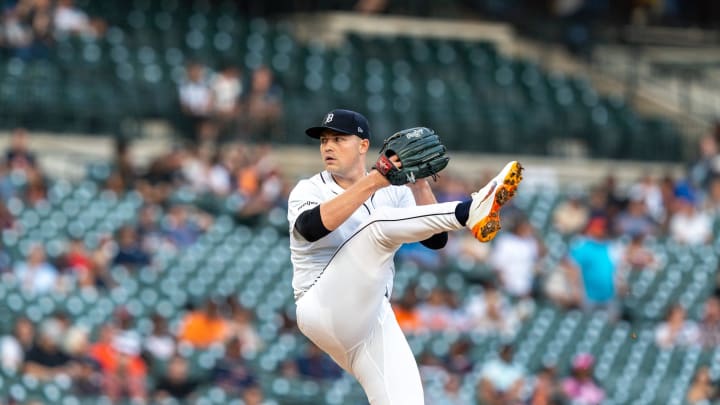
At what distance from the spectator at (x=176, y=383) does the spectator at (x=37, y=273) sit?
149cm

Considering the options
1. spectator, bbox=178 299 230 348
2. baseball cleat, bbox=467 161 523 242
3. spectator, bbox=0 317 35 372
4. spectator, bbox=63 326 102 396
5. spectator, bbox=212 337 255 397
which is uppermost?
baseball cleat, bbox=467 161 523 242

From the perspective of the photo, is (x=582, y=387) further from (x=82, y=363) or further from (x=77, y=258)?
(x=77, y=258)

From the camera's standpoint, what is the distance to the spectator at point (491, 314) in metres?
16.3

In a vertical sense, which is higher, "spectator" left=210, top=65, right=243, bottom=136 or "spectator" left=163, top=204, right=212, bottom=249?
"spectator" left=210, top=65, right=243, bottom=136

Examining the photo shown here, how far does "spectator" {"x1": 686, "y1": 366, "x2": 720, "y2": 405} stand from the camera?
49.8 feet

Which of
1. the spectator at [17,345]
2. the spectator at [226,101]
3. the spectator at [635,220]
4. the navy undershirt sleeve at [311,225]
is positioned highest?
the navy undershirt sleeve at [311,225]

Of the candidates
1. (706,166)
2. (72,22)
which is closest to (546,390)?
(706,166)

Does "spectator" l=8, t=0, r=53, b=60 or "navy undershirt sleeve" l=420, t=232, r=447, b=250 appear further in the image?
"spectator" l=8, t=0, r=53, b=60

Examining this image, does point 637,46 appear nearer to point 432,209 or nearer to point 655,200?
point 655,200

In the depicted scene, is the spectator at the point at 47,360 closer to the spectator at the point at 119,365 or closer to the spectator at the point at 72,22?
the spectator at the point at 119,365

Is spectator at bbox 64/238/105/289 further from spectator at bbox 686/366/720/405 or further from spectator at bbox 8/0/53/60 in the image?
spectator at bbox 686/366/720/405

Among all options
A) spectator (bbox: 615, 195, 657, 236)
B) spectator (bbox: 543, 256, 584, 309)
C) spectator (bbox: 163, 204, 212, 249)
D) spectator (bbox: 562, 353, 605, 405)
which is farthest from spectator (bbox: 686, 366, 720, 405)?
spectator (bbox: 163, 204, 212, 249)

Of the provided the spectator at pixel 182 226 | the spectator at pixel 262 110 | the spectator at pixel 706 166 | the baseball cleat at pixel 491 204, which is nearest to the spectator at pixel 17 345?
the spectator at pixel 182 226

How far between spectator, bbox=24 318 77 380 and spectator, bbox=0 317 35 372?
0.16 ft
